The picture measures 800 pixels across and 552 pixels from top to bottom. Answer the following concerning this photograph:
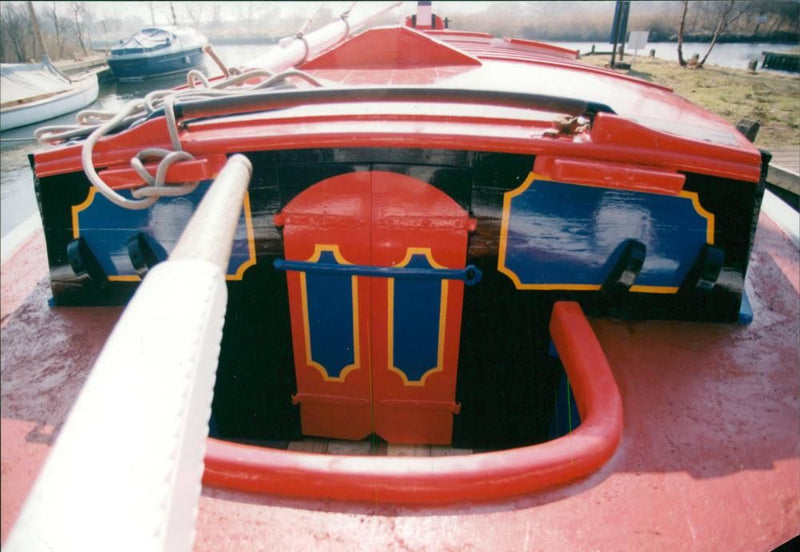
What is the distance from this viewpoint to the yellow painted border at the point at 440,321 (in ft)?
6.28

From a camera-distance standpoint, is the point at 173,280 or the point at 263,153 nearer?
the point at 173,280

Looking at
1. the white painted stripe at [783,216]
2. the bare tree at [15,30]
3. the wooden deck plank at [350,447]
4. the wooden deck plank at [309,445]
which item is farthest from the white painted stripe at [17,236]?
the white painted stripe at [783,216]

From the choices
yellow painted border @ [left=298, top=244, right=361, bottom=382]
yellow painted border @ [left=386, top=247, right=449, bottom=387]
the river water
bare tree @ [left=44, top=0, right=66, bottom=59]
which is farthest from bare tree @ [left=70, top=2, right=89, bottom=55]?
yellow painted border @ [left=386, top=247, right=449, bottom=387]

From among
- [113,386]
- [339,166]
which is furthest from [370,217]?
[113,386]

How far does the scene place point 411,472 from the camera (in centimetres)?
123

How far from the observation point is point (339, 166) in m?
1.81

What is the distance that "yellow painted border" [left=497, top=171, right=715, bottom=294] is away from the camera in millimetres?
1774

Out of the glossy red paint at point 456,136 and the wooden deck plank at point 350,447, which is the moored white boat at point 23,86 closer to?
the glossy red paint at point 456,136

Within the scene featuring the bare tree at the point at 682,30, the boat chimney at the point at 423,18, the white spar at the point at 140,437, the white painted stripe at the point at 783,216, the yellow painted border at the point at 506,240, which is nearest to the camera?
the white spar at the point at 140,437

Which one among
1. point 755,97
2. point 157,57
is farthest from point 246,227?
point 157,57

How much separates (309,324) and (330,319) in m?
0.09

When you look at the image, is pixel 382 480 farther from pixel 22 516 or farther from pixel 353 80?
pixel 353 80

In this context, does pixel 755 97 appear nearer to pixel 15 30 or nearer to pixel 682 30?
pixel 682 30

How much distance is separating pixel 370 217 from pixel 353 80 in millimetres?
1062
